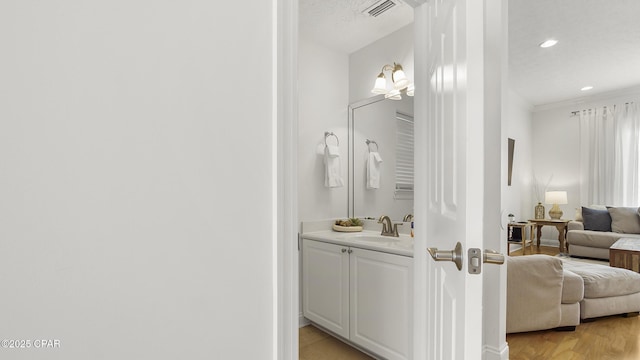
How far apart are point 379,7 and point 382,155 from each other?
120 cm

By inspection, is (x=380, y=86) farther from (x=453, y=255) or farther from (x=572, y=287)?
(x=572, y=287)

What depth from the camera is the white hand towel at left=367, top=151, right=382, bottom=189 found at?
9.41 ft

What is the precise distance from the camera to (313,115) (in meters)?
2.82

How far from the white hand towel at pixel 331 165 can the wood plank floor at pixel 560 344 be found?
49.2 inches

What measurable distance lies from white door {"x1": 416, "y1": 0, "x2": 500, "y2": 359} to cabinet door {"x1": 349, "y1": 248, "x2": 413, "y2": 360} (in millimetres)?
371

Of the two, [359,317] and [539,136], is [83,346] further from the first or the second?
[539,136]

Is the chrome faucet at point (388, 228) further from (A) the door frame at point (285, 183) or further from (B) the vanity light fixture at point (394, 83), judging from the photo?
(A) the door frame at point (285, 183)

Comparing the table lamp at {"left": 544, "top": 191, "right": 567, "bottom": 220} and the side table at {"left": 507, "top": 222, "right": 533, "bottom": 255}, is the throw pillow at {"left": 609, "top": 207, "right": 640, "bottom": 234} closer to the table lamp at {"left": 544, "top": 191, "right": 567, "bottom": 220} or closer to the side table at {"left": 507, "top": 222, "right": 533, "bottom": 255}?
the table lamp at {"left": 544, "top": 191, "right": 567, "bottom": 220}

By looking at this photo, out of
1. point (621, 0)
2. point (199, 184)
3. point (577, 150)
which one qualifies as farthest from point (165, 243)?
point (577, 150)

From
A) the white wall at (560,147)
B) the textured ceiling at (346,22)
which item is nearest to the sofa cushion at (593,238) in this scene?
the white wall at (560,147)

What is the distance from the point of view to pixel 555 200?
5.55 metres

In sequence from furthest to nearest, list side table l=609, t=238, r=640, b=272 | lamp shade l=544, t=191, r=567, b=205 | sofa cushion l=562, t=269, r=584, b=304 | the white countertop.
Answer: lamp shade l=544, t=191, r=567, b=205
side table l=609, t=238, r=640, b=272
sofa cushion l=562, t=269, r=584, b=304
the white countertop

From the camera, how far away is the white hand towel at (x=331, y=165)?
281 cm

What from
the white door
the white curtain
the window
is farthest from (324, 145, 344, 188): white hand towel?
the white curtain
